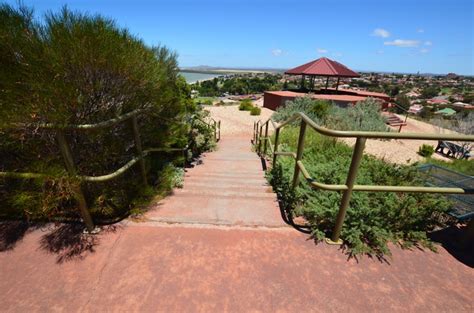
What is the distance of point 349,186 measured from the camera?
2105 millimetres

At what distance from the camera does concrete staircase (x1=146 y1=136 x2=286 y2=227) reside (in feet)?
8.47

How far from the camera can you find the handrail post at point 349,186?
1961 millimetres

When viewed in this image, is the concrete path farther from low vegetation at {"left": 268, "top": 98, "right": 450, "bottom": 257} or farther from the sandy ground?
the sandy ground

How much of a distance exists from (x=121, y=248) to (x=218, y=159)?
4.12 m

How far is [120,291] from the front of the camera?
1.75 meters

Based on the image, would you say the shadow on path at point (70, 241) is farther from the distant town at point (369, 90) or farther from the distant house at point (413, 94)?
the distant house at point (413, 94)

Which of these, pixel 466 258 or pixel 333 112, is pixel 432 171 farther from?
pixel 333 112

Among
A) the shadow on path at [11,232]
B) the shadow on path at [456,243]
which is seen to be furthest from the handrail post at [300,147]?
the shadow on path at [11,232]

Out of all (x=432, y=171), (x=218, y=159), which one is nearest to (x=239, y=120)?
(x=218, y=159)

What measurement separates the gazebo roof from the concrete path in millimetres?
17612

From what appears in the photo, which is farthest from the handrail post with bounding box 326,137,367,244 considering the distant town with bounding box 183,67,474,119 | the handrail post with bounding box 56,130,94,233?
the distant town with bounding box 183,67,474,119

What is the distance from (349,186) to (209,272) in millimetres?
1326

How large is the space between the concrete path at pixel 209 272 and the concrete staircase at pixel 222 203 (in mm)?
33

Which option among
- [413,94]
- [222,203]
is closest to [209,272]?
[222,203]
